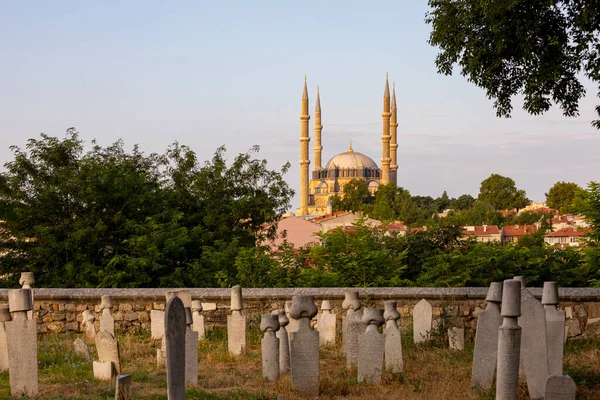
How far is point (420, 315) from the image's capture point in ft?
33.8

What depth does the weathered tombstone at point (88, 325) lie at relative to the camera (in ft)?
35.3

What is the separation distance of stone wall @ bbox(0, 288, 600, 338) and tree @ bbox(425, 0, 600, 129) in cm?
265

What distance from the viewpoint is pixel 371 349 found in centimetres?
767

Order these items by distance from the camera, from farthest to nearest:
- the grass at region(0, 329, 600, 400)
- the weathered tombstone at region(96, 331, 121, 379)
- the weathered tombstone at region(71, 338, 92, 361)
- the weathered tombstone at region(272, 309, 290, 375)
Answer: the weathered tombstone at region(71, 338, 92, 361) → the weathered tombstone at region(272, 309, 290, 375) → the weathered tombstone at region(96, 331, 121, 379) → the grass at region(0, 329, 600, 400)

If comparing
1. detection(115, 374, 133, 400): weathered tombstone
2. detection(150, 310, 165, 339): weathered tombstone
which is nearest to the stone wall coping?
detection(150, 310, 165, 339): weathered tombstone

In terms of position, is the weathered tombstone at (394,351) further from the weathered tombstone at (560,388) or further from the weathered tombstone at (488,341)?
the weathered tombstone at (560,388)

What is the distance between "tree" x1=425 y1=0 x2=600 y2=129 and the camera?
10766 mm

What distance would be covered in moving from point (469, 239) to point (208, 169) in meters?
7.01

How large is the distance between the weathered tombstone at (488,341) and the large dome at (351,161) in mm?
133748

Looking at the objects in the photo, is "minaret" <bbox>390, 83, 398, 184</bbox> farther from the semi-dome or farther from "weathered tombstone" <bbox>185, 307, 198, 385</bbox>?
"weathered tombstone" <bbox>185, 307, 198, 385</bbox>

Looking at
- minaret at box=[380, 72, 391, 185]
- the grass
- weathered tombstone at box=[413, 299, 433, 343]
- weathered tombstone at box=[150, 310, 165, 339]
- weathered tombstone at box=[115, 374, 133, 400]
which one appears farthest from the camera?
minaret at box=[380, 72, 391, 185]

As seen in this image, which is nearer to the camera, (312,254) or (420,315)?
(420,315)

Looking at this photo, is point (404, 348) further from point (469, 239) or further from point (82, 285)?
point (82, 285)

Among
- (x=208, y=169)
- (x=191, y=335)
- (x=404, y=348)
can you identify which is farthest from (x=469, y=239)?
(x=191, y=335)
